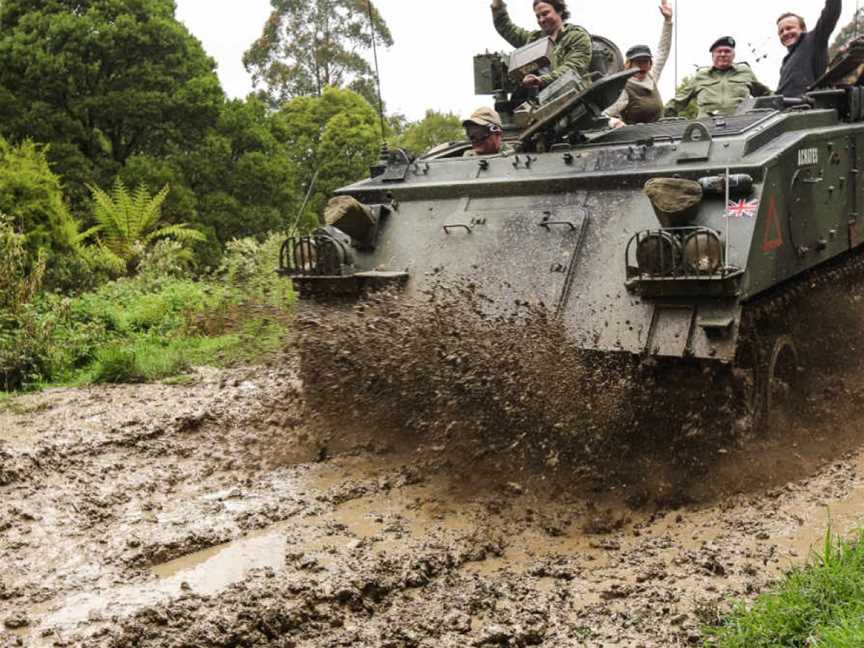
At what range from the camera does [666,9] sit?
9.04m

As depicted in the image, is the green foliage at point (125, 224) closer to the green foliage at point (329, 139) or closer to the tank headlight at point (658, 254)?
the green foliage at point (329, 139)

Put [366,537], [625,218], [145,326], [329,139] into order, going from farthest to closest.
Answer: [329,139] < [145,326] < [625,218] < [366,537]

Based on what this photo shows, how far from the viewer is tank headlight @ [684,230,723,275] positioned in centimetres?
516

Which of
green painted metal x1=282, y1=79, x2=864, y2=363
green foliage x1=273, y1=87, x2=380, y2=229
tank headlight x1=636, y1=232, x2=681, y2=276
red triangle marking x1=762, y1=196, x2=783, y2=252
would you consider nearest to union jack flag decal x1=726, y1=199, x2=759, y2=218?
green painted metal x1=282, y1=79, x2=864, y2=363

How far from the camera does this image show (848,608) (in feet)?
11.0

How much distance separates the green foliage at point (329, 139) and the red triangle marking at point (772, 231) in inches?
762

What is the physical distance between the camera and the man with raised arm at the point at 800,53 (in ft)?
26.3

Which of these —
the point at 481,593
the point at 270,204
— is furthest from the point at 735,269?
the point at 270,204

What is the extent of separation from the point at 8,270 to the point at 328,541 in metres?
6.30

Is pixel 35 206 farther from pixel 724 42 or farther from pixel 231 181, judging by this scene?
pixel 724 42

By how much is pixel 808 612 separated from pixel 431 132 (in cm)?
2881

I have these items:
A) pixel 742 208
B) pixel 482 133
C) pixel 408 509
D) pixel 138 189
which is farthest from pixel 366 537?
pixel 138 189

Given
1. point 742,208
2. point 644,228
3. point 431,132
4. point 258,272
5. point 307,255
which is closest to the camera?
point 742,208

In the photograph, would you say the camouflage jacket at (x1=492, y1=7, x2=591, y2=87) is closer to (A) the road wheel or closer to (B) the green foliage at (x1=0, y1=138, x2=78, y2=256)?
(A) the road wheel
